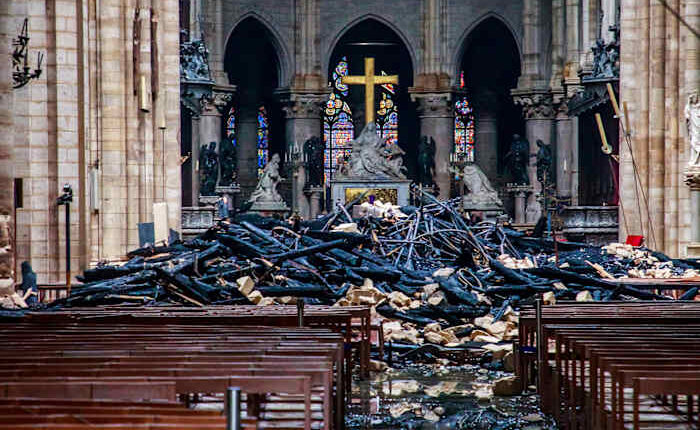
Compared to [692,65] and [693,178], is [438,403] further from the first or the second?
[692,65]

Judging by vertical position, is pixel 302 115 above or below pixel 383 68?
below

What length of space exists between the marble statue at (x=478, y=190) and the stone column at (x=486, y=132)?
7.05m

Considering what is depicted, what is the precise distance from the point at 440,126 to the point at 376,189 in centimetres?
620

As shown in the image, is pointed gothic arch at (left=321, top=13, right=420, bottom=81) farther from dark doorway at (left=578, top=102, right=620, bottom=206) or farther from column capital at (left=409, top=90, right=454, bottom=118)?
dark doorway at (left=578, top=102, right=620, bottom=206)

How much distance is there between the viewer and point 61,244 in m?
16.7

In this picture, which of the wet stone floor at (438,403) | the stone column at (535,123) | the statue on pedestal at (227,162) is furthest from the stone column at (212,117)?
the wet stone floor at (438,403)

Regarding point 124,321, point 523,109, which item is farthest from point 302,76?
point 124,321

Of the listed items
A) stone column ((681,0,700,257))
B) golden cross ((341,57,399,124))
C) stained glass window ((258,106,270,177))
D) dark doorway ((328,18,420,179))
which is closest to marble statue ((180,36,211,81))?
golden cross ((341,57,399,124))

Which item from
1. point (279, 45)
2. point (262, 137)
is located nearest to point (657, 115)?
point (279, 45)

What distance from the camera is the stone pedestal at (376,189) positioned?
4081 cm

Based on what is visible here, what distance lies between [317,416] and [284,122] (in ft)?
139

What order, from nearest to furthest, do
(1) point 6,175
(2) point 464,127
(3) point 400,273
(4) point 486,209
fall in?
(1) point 6,175
(3) point 400,273
(4) point 486,209
(2) point 464,127

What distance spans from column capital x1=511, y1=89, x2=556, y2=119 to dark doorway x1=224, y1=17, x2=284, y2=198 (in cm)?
909

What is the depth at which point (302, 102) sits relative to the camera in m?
45.7
